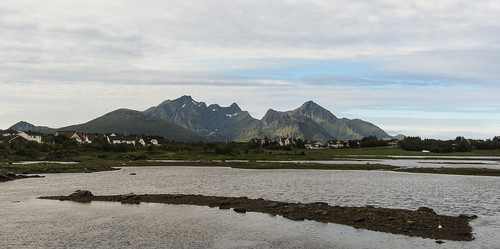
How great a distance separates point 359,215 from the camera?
3500 centimetres

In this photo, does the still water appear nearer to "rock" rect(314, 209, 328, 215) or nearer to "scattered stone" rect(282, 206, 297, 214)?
"scattered stone" rect(282, 206, 297, 214)

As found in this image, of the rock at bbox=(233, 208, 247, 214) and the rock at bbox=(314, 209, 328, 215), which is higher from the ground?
the rock at bbox=(314, 209, 328, 215)

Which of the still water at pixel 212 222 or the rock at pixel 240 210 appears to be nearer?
the still water at pixel 212 222

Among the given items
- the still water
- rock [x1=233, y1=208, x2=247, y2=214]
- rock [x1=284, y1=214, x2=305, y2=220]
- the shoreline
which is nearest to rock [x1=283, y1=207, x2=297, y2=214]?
the shoreline

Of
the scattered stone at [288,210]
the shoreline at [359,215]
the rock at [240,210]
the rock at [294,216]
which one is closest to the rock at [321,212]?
the shoreline at [359,215]

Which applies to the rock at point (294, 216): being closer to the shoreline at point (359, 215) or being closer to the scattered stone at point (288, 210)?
the shoreline at point (359, 215)

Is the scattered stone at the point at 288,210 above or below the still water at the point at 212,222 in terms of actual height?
above

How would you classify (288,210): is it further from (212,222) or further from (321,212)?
(212,222)

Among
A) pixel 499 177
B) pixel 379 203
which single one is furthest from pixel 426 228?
pixel 499 177

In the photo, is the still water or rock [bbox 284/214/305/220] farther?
rock [bbox 284/214/305/220]

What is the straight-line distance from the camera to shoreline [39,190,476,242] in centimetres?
3000

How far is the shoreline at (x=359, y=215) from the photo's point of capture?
30.0 metres

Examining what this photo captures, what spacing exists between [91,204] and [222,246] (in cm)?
2248

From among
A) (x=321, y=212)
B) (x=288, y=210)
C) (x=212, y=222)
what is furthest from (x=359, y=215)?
(x=212, y=222)
